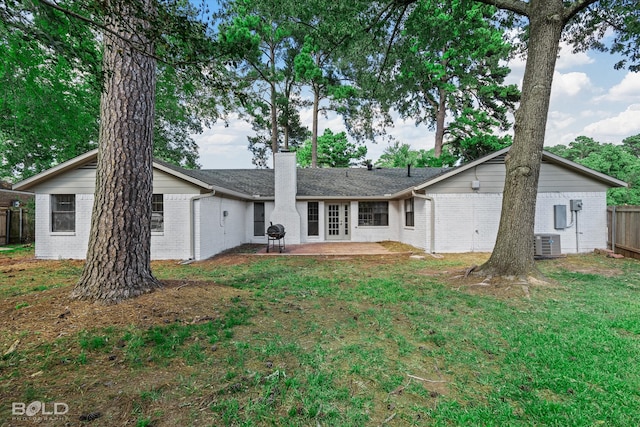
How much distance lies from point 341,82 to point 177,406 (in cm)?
2274

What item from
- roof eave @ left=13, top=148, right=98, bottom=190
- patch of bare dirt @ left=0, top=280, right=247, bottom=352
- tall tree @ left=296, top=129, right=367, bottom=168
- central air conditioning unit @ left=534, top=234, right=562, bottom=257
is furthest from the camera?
tall tree @ left=296, top=129, right=367, bottom=168

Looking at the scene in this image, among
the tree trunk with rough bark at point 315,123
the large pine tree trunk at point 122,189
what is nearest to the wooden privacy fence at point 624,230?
the large pine tree trunk at point 122,189

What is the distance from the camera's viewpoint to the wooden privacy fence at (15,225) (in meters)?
14.0

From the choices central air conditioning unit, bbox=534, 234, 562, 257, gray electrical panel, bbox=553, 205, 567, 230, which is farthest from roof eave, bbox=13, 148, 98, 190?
gray electrical panel, bbox=553, 205, 567, 230

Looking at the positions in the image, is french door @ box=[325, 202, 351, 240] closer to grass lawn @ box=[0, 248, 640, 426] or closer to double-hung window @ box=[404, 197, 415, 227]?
double-hung window @ box=[404, 197, 415, 227]

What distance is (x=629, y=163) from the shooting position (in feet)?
71.7

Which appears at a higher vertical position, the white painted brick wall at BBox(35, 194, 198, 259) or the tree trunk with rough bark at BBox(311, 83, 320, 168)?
the tree trunk with rough bark at BBox(311, 83, 320, 168)

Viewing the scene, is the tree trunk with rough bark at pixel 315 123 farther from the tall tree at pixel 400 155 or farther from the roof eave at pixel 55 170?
the roof eave at pixel 55 170

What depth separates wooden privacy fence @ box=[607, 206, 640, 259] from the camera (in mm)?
9019

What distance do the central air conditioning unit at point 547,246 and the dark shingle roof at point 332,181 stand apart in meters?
5.33

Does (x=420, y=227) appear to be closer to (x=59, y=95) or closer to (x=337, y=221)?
(x=337, y=221)

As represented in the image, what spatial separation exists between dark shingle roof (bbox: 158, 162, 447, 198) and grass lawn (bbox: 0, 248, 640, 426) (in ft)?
31.2

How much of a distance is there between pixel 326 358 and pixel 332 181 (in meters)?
13.9

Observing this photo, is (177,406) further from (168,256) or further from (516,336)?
(168,256)
